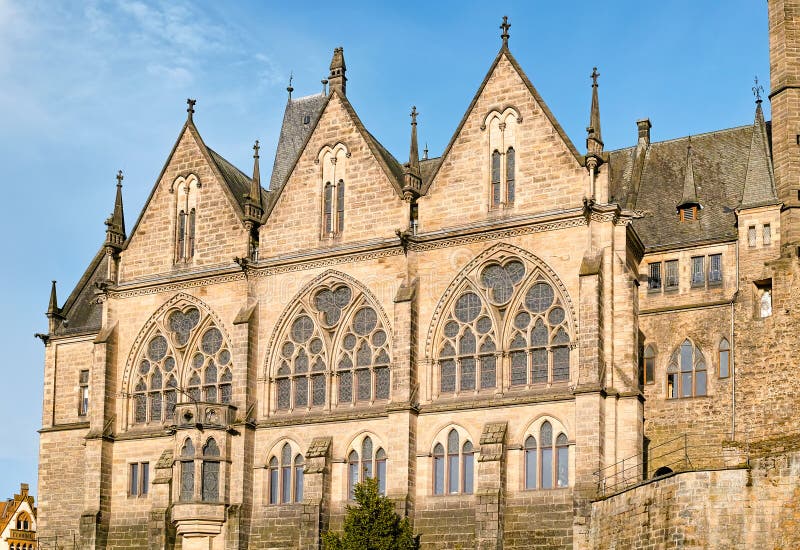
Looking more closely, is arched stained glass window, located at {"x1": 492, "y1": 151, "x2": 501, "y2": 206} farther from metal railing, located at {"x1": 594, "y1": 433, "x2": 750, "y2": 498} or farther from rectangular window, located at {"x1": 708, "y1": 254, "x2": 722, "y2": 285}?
metal railing, located at {"x1": 594, "y1": 433, "x2": 750, "y2": 498}

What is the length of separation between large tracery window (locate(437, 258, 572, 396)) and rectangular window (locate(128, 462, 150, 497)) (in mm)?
11999

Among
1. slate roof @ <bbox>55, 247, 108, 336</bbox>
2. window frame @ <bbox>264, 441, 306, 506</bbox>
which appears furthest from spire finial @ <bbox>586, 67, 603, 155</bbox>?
slate roof @ <bbox>55, 247, 108, 336</bbox>

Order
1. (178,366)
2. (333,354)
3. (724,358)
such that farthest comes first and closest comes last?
(178,366) → (333,354) → (724,358)

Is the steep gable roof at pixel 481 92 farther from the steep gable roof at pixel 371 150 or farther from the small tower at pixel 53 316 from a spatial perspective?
the small tower at pixel 53 316

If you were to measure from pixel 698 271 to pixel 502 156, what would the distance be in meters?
8.31

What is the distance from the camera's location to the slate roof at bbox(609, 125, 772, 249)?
53188mm

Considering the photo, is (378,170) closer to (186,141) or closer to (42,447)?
(186,141)

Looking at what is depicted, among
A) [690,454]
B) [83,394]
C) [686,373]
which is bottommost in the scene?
[690,454]

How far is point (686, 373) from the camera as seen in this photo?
168 feet

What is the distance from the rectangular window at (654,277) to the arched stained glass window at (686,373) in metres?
2.46

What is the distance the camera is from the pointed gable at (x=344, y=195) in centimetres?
5212

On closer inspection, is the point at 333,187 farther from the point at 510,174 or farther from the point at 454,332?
the point at 454,332

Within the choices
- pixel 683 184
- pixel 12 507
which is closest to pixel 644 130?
pixel 683 184

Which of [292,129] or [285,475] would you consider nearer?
[285,475]
